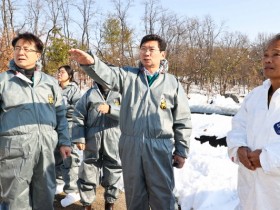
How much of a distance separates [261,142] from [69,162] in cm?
300

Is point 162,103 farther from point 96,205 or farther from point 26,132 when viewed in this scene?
point 96,205

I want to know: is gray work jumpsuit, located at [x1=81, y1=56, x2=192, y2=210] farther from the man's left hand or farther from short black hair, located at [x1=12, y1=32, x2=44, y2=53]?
short black hair, located at [x1=12, y1=32, x2=44, y2=53]

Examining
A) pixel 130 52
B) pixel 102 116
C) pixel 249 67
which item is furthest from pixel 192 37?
pixel 102 116

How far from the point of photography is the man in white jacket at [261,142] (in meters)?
2.04

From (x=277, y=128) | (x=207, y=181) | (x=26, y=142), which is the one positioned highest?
(x=277, y=128)

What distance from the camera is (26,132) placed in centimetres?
278

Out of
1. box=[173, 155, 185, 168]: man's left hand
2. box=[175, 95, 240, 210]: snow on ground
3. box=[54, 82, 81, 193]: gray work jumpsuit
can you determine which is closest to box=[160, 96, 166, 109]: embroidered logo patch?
box=[173, 155, 185, 168]: man's left hand

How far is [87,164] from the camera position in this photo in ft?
12.9

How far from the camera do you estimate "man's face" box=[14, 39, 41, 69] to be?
113 inches

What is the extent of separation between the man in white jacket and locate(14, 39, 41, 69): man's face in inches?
70.7

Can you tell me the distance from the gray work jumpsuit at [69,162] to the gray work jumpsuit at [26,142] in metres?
1.37

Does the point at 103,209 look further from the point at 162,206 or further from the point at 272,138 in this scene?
the point at 272,138

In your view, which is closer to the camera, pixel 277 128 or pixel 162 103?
pixel 277 128

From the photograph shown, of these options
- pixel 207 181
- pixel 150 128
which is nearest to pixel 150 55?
pixel 150 128
